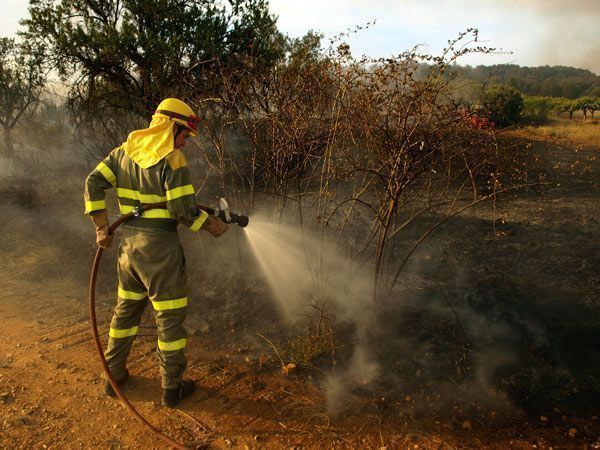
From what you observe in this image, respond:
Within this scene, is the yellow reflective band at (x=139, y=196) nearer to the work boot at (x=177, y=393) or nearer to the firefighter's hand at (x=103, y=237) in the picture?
the firefighter's hand at (x=103, y=237)

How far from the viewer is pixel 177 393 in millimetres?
3145

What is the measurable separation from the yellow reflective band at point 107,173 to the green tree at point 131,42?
5185mm

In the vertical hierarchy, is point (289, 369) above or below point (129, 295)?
below

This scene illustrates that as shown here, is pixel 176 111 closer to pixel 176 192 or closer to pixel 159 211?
pixel 176 192

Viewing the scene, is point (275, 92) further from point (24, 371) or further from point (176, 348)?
point (24, 371)

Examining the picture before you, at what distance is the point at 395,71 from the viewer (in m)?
3.06

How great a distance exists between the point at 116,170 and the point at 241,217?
998mm

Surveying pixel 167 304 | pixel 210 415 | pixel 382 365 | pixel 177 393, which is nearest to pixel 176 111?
pixel 167 304

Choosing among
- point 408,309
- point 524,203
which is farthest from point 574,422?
point 524,203

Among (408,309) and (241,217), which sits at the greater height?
(241,217)

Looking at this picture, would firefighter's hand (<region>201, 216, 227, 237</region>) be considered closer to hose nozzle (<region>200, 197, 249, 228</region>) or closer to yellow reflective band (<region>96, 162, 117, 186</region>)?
hose nozzle (<region>200, 197, 249, 228</region>)

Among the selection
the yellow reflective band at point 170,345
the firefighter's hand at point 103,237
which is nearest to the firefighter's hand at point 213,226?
the firefighter's hand at point 103,237

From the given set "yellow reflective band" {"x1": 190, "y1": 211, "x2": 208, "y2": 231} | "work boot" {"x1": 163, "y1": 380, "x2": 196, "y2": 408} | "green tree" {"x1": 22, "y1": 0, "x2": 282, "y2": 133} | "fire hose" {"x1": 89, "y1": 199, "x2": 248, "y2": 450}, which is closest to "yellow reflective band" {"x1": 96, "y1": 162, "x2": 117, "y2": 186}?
"fire hose" {"x1": 89, "y1": 199, "x2": 248, "y2": 450}

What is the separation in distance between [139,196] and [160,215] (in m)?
0.21
